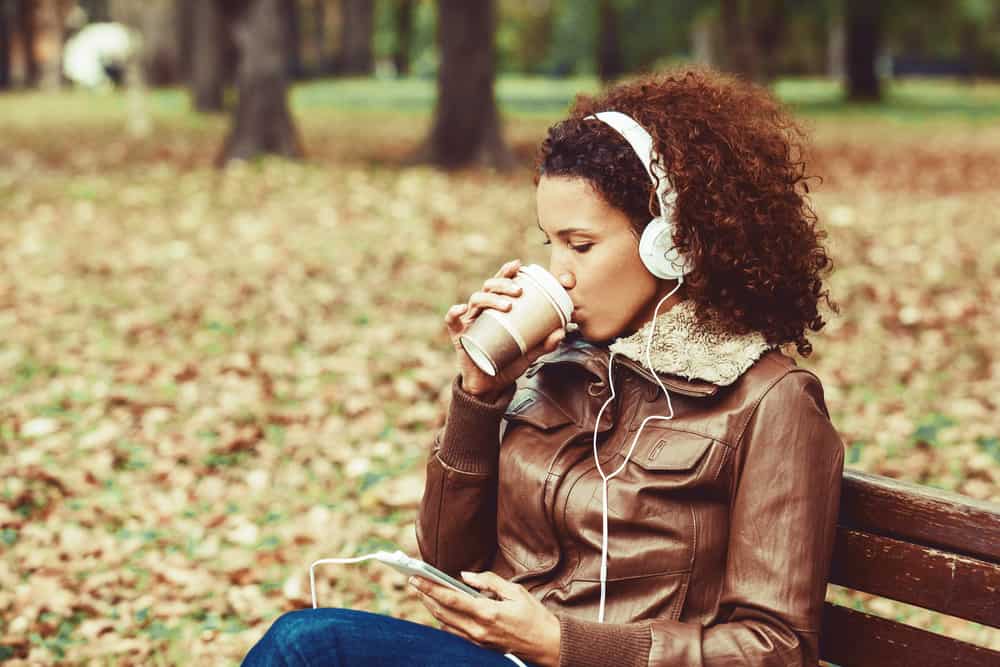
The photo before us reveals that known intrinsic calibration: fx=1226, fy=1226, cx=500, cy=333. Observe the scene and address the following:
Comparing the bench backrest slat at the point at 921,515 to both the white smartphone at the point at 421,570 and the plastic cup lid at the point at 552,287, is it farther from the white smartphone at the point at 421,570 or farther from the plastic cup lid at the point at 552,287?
the white smartphone at the point at 421,570

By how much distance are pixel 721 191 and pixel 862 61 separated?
102 ft

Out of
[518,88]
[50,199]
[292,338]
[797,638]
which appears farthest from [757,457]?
[518,88]

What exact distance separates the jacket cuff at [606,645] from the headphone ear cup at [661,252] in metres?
0.58

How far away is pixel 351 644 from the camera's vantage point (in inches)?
80.2

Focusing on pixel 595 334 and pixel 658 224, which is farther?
pixel 595 334

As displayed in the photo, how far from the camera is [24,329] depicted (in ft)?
23.2

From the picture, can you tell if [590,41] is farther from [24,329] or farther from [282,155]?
[24,329]

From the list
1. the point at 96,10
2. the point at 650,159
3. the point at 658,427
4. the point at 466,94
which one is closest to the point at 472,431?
the point at 658,427

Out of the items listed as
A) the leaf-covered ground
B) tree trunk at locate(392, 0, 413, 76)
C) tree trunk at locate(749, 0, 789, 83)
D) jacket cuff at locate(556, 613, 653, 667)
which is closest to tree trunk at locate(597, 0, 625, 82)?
tree trunk at locate(749, 0, 789, 83)

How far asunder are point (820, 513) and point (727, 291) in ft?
1.33

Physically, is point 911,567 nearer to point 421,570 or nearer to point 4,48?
point 421,570

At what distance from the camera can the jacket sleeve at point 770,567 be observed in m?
1.90

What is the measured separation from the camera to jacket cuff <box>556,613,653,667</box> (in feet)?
6.29

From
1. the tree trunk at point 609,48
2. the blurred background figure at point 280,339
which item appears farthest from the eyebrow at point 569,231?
the tree trunk at point 609,48
